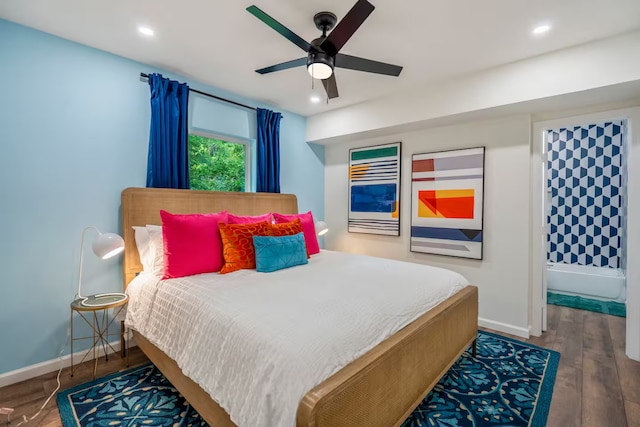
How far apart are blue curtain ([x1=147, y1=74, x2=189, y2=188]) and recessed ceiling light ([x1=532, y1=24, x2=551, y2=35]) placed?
9.86 ft

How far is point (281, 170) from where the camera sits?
407cm

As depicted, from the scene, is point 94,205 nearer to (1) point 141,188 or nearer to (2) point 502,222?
(1) point 141,188

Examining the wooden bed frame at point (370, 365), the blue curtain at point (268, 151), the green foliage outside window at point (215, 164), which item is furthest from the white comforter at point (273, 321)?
the blue curtain at point (268, 151)

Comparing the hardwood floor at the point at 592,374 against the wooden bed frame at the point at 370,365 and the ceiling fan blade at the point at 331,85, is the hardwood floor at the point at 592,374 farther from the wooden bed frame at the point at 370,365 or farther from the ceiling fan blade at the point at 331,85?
the ceiling fan blade at the point at 331,85

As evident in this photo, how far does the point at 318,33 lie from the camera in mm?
2307

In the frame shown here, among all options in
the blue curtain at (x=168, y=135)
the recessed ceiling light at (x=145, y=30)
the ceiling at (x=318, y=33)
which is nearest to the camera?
the ceiling at (x=318, y=33)

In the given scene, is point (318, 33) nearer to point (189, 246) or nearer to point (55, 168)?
point (189, 246)

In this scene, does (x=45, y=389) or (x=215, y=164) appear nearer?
(x=45, y=389)

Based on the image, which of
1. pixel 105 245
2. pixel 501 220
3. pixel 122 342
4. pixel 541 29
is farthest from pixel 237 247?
pixel 541 29

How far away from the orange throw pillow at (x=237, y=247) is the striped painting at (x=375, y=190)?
203 centimetres

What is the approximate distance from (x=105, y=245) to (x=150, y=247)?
1.26ft

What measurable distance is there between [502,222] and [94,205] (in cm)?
386

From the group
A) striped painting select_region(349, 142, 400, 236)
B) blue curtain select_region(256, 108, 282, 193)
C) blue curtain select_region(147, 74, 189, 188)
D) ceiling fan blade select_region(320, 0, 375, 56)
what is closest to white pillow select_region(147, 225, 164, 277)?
blue curtain select_region(147, 74, 189, 188)

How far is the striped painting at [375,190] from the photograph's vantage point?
393 cm
